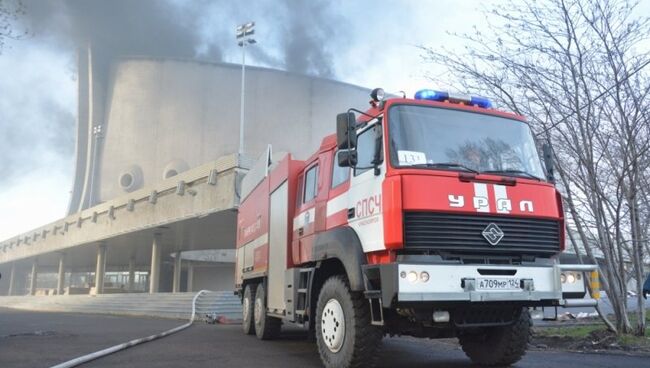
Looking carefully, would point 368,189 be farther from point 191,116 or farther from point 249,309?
point 191,116

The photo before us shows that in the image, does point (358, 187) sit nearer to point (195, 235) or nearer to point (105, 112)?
point (195, 235)

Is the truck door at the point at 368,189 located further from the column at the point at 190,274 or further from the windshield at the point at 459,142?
the column at the point at 190,274

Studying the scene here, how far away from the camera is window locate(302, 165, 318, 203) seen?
742cm

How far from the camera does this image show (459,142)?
583 centimetres

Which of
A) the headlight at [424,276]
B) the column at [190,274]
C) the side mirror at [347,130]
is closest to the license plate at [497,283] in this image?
the headlight at [424,276]

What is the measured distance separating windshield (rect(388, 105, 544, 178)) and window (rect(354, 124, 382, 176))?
0.20 metres

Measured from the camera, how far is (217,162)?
23.5 metres

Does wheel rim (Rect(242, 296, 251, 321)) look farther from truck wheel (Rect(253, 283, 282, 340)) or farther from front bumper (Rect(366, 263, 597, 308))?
front bumper (Rect(366, 263, 597, 308))

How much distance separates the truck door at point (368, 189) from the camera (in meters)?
5.47

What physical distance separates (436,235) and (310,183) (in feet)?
9.22

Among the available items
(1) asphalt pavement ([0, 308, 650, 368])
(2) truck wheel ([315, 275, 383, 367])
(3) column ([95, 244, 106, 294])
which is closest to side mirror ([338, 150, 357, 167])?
(2) truck wheel ([315, 275, 383, 367])

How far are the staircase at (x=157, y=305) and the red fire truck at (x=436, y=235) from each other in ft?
39.5

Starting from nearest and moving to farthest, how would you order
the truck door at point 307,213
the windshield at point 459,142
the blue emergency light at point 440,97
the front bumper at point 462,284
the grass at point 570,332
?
the front bumper at point 462,284 → the windshield at point 459,142 → the blue emergency light at point 440,97 → the truck door at point 307,213 → the grass at point 570,332

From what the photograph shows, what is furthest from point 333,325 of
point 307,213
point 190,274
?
point 190,274
